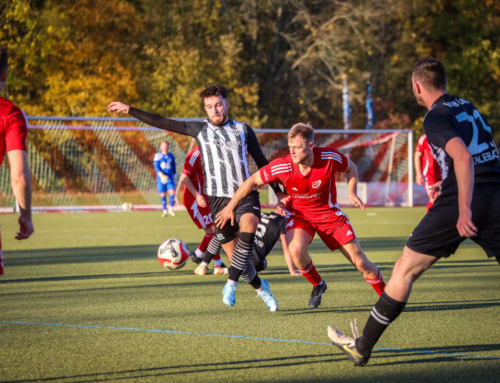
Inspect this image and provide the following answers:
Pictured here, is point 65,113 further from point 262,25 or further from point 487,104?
point 487,104

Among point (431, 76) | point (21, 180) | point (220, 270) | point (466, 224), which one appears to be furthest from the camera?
point (220, 270)

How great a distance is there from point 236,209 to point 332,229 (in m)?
0.90

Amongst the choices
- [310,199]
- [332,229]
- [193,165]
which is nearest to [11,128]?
[310,199]

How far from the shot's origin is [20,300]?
280 inches

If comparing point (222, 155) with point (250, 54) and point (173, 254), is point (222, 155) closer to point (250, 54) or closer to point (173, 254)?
point (173, 254)

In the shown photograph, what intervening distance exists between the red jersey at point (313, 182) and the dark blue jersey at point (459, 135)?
208 centimetres

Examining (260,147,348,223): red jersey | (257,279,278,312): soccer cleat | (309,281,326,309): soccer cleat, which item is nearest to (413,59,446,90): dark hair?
(260,147,348,223): red jersey

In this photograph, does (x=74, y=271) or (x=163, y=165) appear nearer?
(x=74, y=271)

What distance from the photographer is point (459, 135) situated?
160 inches

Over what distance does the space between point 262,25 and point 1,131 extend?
35073mm

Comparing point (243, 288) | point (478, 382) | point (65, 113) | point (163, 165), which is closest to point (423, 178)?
point (243, 288)

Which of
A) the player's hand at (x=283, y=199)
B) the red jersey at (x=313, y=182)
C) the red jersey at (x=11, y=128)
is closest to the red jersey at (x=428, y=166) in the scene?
the red jersey at (x=313, y=182)

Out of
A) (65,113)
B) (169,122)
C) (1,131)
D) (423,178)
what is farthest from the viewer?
(65,113)

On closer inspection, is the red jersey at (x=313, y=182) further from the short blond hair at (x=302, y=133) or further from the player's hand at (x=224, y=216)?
the player's hand at (x=224, y=216)
